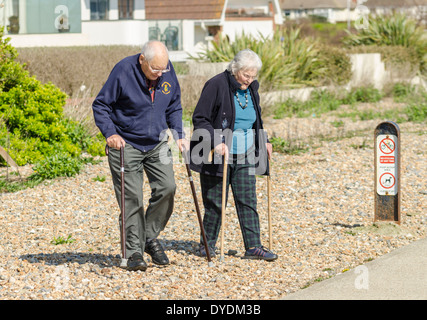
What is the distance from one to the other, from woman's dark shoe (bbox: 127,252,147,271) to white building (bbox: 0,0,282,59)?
14.4m

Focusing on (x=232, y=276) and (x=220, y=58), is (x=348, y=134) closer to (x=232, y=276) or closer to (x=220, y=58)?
(x=220, y=58)

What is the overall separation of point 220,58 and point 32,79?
8102mm

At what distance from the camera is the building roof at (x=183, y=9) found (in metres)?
31.7

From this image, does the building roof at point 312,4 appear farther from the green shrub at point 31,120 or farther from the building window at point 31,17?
the green shrub at point 31,120

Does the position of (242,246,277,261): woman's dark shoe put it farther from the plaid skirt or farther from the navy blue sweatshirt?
the navy blue sweatshirt

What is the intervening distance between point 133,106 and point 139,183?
64 centimetres

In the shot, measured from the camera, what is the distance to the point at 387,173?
7066mm

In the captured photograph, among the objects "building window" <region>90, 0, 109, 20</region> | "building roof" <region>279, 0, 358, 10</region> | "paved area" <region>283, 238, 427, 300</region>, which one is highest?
"building roof" <region>279, 0, 358, 10</region>

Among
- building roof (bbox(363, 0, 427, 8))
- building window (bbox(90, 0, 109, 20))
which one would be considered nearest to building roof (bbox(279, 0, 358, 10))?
building roof (bbox(363, 0, 427, 8))

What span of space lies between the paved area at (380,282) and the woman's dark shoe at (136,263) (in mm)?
1241

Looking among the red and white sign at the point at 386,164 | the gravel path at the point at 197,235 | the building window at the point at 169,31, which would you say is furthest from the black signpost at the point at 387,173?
the building window at the point at 169,31

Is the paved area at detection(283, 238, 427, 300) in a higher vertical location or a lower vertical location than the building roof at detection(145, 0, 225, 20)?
lower

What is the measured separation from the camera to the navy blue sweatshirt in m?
5.53
